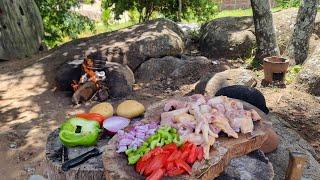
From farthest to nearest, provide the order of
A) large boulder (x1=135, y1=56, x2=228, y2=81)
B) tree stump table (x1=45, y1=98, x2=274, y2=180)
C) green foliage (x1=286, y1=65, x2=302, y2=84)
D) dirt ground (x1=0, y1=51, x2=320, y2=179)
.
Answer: large boulder (x1=135, y1=56, x2=228, y2=81)
green foliage (x1=286, y1=65, x2=302, y2=84)
dirt ground (x1=0, y1=51, x2=320, y2=179)
tree stump table (x1=45, y1=98, x2=274, y2=180)

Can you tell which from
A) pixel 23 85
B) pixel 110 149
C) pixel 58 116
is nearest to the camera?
pixel 110 149

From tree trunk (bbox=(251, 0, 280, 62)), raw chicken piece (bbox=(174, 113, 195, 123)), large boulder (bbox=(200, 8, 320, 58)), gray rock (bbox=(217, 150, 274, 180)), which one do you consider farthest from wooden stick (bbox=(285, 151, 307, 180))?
large boulder (bbox=(200, 8, 320, 58))

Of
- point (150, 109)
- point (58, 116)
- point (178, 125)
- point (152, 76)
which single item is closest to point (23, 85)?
point (58, 116)

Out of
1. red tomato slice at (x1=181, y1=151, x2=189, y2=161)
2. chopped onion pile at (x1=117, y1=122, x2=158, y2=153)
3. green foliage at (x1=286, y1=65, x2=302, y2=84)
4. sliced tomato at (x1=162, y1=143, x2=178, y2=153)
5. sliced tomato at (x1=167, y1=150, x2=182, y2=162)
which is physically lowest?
green foliage at (x1=286, y1=65, x2=302, y2=84)

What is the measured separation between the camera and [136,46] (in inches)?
334

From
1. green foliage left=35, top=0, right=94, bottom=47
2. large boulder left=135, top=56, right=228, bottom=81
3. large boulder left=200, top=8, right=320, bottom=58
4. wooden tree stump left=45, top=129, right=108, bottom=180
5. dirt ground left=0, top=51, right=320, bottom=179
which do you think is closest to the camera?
wooden tree stump left=45, top=129, right=108, bottom=180

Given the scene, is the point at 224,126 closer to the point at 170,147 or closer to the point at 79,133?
the point at 170,147

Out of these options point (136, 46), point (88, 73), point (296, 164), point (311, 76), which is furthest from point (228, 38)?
point (296, 164)

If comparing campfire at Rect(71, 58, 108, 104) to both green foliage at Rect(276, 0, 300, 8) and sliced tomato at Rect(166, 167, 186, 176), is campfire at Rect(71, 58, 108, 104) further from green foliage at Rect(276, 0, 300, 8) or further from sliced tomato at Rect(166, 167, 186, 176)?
green foliage at Rect(276, 0, 300, 8)

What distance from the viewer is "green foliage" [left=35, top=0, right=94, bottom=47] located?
37.7 ft

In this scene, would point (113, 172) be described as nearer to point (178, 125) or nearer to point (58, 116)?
point (178, 125)

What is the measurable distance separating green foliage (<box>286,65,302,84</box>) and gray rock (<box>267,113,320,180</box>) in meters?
1.74

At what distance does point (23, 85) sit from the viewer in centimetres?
784

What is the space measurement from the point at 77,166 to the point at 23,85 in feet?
15.8
